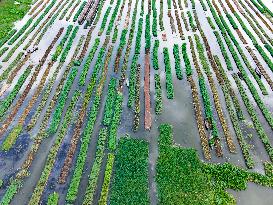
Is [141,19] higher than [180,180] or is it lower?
higher

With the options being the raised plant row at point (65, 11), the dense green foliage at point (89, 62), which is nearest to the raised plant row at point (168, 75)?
the dense green foliage at point (89, 62)

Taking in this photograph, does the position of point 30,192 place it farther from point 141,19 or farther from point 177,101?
point 141,19

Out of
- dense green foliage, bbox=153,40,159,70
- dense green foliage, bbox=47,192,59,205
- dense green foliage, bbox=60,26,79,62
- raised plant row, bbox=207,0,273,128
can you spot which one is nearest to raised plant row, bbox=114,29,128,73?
dense green foliage, bbox=153,40,159,70

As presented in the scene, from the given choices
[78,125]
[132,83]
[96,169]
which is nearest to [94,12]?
[132,83]

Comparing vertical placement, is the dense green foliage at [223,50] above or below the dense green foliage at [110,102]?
above

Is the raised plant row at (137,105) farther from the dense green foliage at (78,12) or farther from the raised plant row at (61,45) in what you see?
the dense green foliage at (78,12)

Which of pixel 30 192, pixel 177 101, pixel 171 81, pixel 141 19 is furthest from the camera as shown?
pixel 141 19

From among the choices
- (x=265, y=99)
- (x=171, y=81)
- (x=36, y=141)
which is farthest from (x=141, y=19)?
(x=36, y=141)
